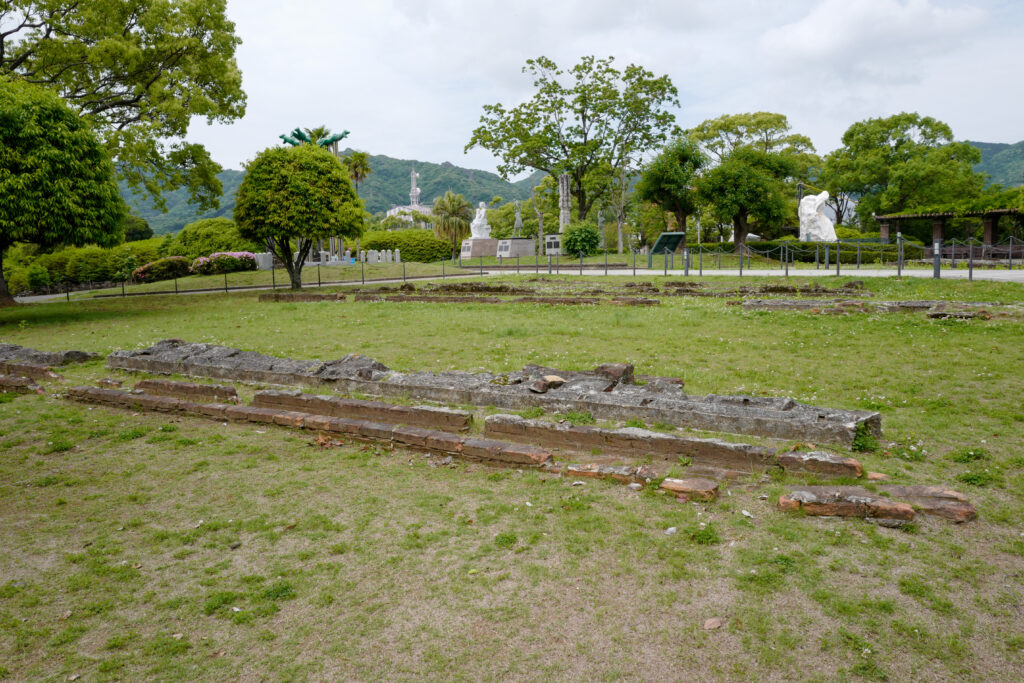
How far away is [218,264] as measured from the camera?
36.6m

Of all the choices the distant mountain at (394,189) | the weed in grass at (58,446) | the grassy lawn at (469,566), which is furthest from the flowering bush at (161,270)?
the distant mountain at (394,189)

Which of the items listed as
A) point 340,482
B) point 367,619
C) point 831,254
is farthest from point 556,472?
point 831,254

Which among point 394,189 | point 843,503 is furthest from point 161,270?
point 394,189

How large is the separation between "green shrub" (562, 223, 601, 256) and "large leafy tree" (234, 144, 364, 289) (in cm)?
1924

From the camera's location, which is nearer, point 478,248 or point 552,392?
point 552,392

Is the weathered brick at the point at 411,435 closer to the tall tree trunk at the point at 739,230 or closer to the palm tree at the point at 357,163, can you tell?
the tall tree trunk at the point at 739,230

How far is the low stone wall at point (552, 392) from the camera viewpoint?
5276 millimetres

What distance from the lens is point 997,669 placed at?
256cm

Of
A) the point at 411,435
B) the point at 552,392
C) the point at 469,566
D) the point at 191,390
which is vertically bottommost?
the point at 469,566

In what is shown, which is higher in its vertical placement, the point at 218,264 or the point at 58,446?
the point at 218,264

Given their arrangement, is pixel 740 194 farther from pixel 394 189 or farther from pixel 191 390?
pixel 394 189

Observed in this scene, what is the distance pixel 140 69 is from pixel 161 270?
1607 cm

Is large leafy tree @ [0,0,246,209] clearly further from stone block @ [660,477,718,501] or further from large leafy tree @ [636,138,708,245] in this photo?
large leafy tree @ [636,138,708,245]

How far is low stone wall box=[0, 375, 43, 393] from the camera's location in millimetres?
8618
